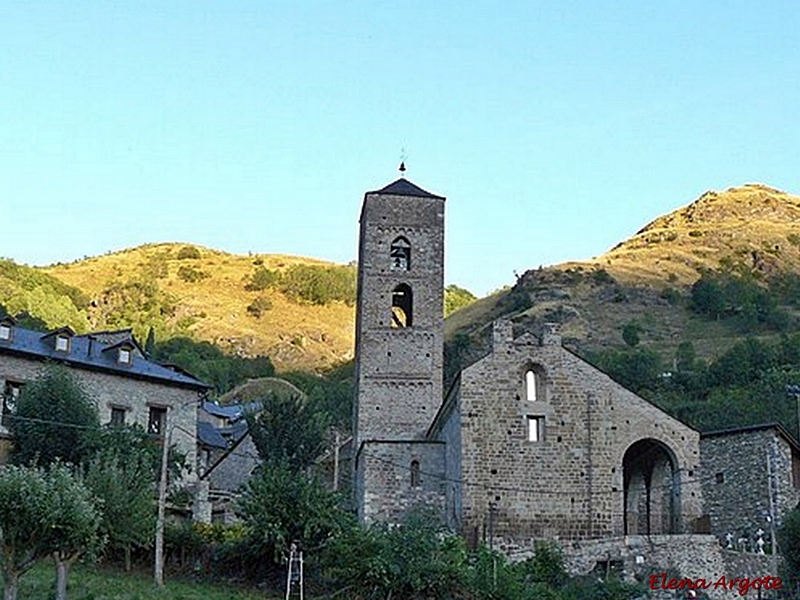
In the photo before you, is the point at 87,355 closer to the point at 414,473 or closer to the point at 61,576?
the point at 414,473

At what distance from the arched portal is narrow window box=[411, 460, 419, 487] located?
8.28 meters

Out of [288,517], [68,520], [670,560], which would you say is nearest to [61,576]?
[68,520]

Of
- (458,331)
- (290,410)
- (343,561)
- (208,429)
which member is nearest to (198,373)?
(458,331)

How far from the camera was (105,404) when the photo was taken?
4919 centimetres

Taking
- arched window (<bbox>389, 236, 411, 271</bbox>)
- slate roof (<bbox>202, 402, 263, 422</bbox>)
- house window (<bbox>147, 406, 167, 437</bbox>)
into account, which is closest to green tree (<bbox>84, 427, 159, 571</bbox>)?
house window (<bbox>147, 406, 167, 437</bbox>)

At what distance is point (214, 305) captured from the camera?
Result: 160875 mm

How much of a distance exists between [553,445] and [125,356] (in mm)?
20303

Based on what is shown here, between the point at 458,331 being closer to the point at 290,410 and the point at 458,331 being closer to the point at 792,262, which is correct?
the point at 792,262

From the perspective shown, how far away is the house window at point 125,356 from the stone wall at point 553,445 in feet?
55.9

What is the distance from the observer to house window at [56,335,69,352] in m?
49.3

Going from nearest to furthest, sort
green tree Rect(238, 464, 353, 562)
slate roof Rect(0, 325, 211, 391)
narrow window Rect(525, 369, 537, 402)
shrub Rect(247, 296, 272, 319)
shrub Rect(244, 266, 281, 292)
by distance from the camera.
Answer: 1. green tree Rect(238, 464, 353, 562)
2. narrow window Rect(525, 369, 537, 402)
3. slate roof Rect(0, 325, 211, 391)
4. shrub Rect(247, 296, 272, 319)
5. shrub Rect(244, 266, 281, 292)

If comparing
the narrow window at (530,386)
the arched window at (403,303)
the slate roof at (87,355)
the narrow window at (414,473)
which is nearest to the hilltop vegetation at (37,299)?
the slate roof at (87,355)

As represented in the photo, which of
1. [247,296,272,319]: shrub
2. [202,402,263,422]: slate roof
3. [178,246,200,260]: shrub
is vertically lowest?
[202,402,263,422]: slate roof

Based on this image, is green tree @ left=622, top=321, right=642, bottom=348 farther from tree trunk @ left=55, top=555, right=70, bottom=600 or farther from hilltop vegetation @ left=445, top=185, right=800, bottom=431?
tree trunk @ left=55, top=555, right=70, bottom=600
